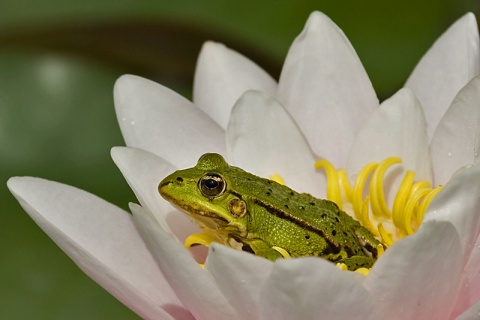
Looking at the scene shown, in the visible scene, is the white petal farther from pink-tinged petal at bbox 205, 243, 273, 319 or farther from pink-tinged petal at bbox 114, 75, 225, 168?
pink-tinged petal at bbox 114, 75, 225, 168

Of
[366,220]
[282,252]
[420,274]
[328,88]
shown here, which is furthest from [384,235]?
[420,274]

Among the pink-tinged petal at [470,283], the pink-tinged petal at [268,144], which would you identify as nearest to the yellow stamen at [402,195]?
the pink-tinged petal at [268,144]

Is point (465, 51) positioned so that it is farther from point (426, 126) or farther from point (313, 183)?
point (313, 183)

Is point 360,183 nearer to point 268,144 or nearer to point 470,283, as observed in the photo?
point 268,144

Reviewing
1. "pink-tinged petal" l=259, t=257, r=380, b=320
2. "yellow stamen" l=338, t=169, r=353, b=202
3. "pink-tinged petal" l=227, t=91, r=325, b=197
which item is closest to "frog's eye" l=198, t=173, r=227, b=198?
"pink-tinged petal" l=227, t=91, r=325, b=197

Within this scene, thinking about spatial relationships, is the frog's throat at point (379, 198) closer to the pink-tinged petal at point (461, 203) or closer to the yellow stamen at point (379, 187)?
the yellow stamen at point (379, 187)

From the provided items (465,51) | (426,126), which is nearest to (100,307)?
(426,126)
